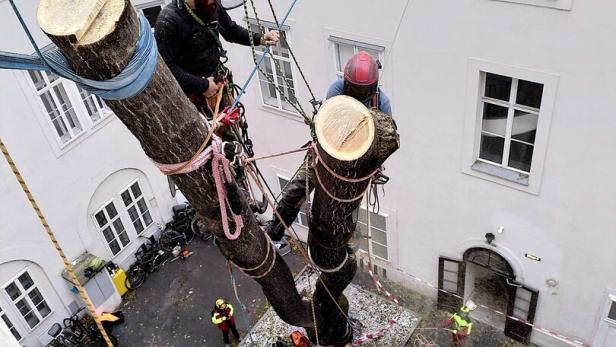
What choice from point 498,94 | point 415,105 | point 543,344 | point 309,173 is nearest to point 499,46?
point 498,94

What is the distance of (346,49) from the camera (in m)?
9.95

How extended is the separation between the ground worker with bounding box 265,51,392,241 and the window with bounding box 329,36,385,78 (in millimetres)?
3626

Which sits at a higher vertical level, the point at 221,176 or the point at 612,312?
the point at 221,176

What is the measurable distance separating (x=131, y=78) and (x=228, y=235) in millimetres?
1756

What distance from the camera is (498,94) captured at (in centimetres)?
867

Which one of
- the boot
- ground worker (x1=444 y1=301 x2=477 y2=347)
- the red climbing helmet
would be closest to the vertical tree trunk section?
the boot

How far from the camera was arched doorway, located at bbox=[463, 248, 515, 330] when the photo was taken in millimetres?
10578

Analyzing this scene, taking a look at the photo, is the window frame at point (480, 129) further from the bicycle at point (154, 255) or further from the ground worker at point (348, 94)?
the bicycle at point (154, 255)

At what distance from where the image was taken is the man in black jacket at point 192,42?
5.55 meters

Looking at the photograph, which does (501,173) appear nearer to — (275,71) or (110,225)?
(275,71)

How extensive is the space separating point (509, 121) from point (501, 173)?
3.20ft

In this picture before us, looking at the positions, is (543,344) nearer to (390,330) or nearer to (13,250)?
(390,330)

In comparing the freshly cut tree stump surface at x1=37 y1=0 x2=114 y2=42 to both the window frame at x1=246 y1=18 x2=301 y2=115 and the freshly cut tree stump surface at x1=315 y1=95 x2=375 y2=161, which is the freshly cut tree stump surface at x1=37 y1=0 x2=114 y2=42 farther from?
the window frame at x1=246 y1=18 x2=301 y2=115

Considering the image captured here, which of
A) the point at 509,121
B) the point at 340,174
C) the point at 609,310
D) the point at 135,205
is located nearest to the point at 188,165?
the point at 340,174
